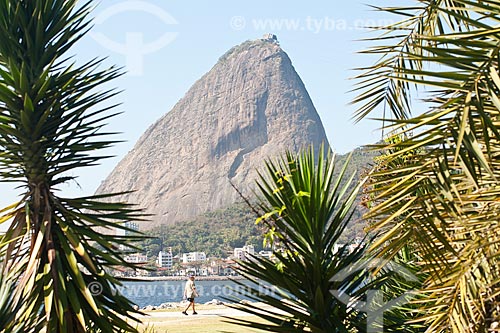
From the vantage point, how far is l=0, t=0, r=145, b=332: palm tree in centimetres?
Result: 485

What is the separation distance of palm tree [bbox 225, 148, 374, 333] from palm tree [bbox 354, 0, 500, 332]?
1.00 feet

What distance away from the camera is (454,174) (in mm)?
3799

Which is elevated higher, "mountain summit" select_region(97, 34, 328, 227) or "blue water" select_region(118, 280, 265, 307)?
"mountain summit" select_region(97, 34, 328, 227)

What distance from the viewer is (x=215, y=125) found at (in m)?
185

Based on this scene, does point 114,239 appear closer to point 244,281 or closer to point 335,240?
point 244,281

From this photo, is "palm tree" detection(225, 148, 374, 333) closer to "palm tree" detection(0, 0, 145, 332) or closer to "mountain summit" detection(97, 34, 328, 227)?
"palm tree" detection(0, 0, 145, 332)

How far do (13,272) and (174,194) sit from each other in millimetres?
156383

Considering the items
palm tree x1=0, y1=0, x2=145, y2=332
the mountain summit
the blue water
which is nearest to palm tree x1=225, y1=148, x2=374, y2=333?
the blue water

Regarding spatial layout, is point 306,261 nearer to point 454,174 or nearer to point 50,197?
point 454,174

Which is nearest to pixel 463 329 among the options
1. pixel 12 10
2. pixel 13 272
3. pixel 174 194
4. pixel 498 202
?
pixel 498 202

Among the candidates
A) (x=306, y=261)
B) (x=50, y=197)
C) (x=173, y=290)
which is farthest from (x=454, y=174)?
(x=173, y=290)

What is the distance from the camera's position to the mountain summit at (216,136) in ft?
527

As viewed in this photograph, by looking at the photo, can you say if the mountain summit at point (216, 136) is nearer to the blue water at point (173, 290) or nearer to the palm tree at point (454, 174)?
the blue water at point (173, 290)

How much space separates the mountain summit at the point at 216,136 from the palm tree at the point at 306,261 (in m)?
144
